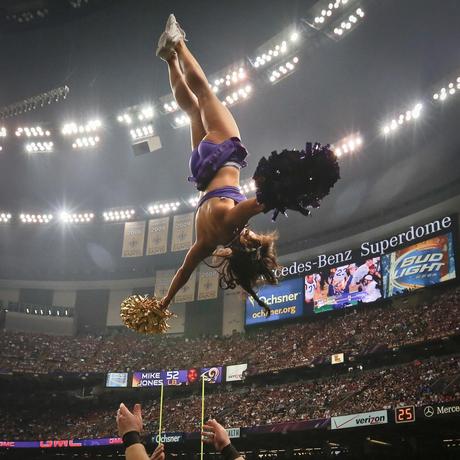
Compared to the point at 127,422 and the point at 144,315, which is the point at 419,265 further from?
the point at 127,422

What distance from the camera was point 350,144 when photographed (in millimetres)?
23594

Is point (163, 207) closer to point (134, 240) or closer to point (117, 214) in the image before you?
point (117, 214)

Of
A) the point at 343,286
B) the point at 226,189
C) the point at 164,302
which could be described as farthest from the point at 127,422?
the point at 343,286

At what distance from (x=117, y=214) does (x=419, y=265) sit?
18.7 meters

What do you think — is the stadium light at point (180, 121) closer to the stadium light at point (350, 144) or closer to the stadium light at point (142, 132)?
the stadium light at point (142, 132)

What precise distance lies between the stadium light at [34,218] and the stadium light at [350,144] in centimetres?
1937

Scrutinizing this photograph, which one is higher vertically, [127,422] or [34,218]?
[34,218]

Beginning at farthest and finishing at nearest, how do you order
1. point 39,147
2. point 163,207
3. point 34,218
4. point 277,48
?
point 34,218 < point 163,207 < point 39,147 < point 277,48

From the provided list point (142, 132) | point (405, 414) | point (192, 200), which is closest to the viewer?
point (405, 414)

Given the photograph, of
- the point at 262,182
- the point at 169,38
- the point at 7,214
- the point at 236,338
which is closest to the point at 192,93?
the point at 169,38

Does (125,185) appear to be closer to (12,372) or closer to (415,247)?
(12,372)

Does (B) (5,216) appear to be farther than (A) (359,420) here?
Yes

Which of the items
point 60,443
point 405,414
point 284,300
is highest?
point 284,300

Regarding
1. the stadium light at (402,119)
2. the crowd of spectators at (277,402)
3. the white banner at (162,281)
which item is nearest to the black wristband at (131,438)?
the crowd of spectators at (277,402)
